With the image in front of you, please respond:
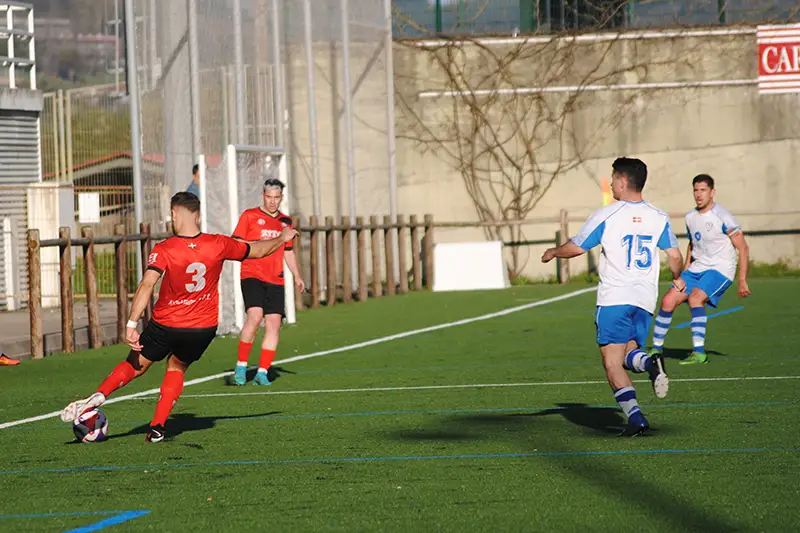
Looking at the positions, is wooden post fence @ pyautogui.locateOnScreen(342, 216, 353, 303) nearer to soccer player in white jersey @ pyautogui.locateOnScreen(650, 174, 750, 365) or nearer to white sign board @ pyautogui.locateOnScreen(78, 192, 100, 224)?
white sign board @ pyautogui.locateOnScreen(78, 192, 100, 224)

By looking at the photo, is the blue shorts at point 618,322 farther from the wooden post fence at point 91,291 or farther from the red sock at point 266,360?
the wooden post fence at point 91,291

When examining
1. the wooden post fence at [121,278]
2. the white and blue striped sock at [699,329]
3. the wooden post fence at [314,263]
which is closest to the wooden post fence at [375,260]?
the wooden post fence at [314,263]

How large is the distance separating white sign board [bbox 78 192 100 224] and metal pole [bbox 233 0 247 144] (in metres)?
5.73

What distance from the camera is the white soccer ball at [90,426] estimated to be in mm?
9094

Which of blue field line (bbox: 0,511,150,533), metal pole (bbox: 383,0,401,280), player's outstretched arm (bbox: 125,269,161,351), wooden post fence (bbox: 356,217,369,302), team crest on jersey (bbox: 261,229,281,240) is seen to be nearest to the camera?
blue field line (bbox: 0,511,150,533)

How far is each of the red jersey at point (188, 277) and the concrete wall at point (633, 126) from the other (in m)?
21.9

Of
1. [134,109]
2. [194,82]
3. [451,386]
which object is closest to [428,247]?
[194,82]

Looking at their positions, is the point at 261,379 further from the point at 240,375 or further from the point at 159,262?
the point at 159,262

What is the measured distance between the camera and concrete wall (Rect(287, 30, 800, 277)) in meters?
30.6

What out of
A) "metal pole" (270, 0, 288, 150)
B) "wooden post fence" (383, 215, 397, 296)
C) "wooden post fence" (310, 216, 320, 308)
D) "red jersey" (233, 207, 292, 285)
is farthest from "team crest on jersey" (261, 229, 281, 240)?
A: "wooden post fence" (383, 215, 397, 296)

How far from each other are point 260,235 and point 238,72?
25.7 ft

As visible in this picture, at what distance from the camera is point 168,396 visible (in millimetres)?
9344

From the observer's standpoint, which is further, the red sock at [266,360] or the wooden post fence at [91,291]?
the wooden post fence at [91,291]

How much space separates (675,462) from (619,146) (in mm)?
23791
